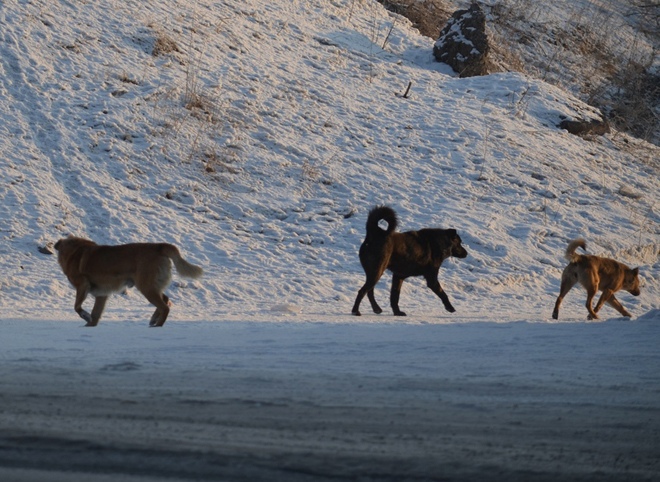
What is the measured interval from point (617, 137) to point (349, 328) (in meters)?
19.6

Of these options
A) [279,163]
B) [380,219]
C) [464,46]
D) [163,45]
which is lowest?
[279,163]

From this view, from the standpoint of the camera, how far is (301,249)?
17.1 meters

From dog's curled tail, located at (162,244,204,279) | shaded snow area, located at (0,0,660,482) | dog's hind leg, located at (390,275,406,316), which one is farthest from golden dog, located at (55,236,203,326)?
dog's hind leg, located at (390,275,406,316)

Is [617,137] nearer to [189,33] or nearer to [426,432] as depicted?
[189,33]

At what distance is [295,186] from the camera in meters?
19.6

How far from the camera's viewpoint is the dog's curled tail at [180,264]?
9664 millimetres

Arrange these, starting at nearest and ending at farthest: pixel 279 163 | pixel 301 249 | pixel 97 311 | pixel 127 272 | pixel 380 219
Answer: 1. pixel 127 272
2. pixel 97 311
3. pixel 380 219
4. pixel 301 249
5. pixel 279 163

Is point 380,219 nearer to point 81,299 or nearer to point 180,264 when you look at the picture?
point 180,264

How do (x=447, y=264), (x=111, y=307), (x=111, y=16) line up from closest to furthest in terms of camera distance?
(x=111, y=307), (x=447, y=264), (x=111, y=16)

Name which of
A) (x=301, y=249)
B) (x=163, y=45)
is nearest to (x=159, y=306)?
(x=301, y=249)

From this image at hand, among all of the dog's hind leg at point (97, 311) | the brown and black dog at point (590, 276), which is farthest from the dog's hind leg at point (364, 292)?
the dog's hind leg at point (97, 311)

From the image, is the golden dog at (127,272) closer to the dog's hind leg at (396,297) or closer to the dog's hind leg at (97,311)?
the dog's hind leg at (97,311)

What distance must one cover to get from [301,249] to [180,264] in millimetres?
7421

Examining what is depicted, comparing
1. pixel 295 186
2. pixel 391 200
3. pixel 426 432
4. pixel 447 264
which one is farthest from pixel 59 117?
pixel 426 432
